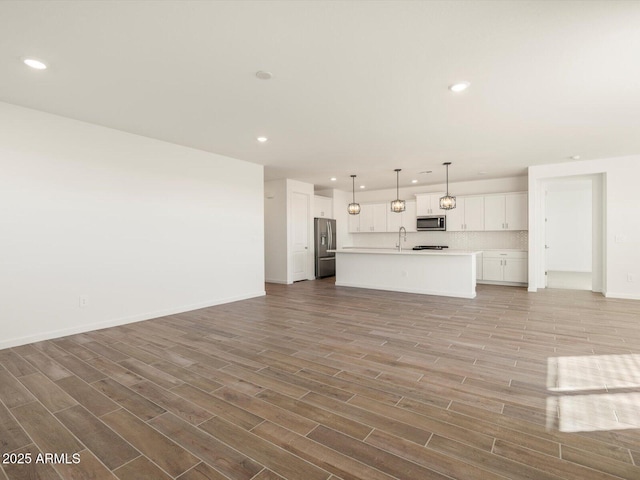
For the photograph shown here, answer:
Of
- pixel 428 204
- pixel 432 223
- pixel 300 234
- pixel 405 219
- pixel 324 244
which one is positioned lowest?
pixel 324 244

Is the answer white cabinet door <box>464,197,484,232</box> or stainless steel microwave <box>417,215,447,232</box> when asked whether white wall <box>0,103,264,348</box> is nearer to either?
stainless steel microwave <box>417,215,447,232</box>

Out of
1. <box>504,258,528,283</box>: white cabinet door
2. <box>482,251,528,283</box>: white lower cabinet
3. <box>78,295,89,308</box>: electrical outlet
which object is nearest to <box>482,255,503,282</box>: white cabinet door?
<box>482,251,528,283</box>: white lower cabinet

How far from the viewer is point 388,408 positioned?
217 centimetres

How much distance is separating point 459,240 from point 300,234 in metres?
4.25

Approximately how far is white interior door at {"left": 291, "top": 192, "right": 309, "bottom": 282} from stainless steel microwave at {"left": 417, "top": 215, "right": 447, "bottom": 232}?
3087 mm

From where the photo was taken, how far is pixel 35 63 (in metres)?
2.62

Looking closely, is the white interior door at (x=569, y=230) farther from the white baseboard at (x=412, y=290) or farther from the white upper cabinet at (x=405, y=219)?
the white baseboard at (x=412, y=290)

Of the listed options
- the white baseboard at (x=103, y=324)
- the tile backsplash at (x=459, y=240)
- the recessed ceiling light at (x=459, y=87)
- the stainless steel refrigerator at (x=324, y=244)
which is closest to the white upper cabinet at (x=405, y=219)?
the tile backsplash at (x=459, y=240)

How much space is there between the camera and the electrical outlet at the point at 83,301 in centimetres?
395

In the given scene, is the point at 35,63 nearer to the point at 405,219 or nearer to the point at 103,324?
the point at 103,324

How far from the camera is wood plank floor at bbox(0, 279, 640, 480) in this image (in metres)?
1.65

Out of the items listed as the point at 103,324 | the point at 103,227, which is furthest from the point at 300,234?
the point at 103,324

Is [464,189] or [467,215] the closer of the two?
[467,215]

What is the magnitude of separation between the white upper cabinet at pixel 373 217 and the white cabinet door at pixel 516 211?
3099 millimetres
